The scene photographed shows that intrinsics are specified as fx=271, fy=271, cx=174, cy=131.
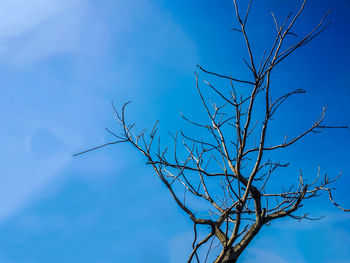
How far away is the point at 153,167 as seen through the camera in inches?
123

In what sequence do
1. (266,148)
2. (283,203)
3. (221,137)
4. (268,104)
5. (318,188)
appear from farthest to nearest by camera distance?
(283,203), (318,188), (221,137), (266,148), (268,104)

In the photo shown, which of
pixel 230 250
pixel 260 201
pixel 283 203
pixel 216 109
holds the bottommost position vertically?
pixel 230 250

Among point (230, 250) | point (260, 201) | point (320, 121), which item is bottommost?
point (230, 250)

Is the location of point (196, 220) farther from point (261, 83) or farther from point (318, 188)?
point (318, 188)

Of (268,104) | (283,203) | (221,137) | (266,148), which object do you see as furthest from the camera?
(283,203)

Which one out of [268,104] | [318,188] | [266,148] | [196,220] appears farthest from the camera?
[318,188]

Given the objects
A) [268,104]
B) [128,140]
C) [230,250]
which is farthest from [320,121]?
[128,140]

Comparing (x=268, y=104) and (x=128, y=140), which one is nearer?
(x=268, y=104)

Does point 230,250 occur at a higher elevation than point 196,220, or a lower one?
lower

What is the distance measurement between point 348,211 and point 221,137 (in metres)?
1.57

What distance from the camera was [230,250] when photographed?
263 cm

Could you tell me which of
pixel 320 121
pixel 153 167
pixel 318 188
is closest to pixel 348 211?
pixel 318 188

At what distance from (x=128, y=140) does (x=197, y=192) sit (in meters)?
1.14

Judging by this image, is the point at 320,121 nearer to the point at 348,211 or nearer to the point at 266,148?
the point at 266,148
